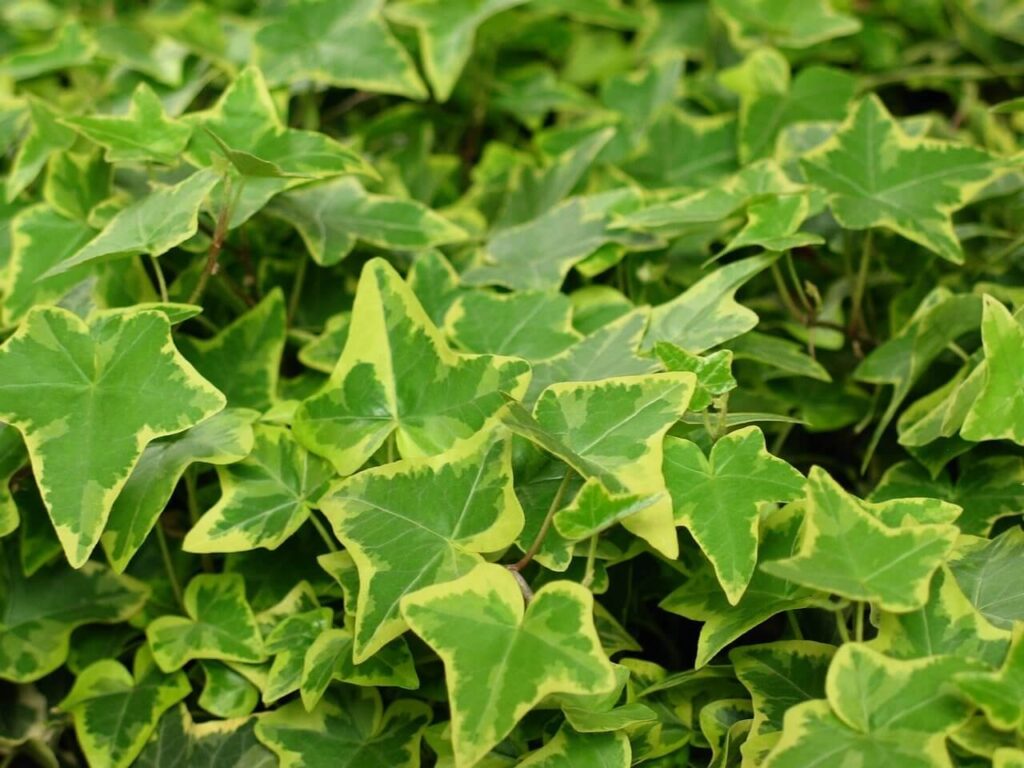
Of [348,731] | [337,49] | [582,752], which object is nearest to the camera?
[582,752]

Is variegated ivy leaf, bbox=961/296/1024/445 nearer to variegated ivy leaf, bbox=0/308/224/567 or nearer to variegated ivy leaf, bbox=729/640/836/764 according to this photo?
variegated ivy leaf, bbox=729/640/836/764

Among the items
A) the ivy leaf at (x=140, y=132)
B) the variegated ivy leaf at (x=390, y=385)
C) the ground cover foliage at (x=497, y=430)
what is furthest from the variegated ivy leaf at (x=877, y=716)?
the ivy leaf at (x=140, y=132)

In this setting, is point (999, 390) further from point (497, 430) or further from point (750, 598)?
point (497, 430)

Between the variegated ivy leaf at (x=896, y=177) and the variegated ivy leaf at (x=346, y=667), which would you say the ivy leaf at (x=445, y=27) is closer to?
the variegated ivy leaf at (x=896, y=177)

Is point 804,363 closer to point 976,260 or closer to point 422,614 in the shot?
point 976,260

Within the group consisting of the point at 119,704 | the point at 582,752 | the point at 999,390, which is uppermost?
the point at 999,390

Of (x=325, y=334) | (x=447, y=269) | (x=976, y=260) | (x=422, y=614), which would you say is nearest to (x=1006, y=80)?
(x=976, y=260)

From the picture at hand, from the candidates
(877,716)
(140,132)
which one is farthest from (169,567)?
(877,716)
